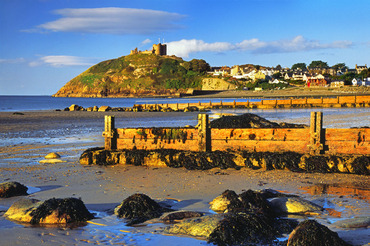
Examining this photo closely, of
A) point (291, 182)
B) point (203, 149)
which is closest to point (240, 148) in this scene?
point (203, 149)

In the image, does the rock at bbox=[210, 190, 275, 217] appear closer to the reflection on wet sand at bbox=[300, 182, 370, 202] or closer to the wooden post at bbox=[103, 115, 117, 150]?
the reflection on wet sand at bbox=[300, 182, 370, 202]

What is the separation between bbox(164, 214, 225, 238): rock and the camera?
271 inches

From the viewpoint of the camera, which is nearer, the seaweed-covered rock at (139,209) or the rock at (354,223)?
the rock at (354,223)

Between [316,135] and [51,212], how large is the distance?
8.73 metres

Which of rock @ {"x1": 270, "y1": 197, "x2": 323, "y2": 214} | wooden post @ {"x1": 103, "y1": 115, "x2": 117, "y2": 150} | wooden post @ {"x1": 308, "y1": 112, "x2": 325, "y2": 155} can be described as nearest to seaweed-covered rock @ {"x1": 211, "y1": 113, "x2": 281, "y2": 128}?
wooden post @ {"x1": 308, "y1": 112, "x2": 325, "y2": 155}

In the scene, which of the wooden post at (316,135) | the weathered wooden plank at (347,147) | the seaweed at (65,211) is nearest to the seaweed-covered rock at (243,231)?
the seaweed at (65,211)

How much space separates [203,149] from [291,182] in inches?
156

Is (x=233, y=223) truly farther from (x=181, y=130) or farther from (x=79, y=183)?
(x=181, y=130)

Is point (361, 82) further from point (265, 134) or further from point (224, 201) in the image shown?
point (224, 201)

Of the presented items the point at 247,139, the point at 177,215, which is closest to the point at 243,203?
the point at 177,215

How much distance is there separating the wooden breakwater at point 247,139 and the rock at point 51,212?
696 centimetres

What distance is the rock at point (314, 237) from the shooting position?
6.03 meters

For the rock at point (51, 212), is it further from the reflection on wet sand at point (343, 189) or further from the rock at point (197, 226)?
the reflection on wet sand at point (343, 189)

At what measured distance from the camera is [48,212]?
7828 millimetres
